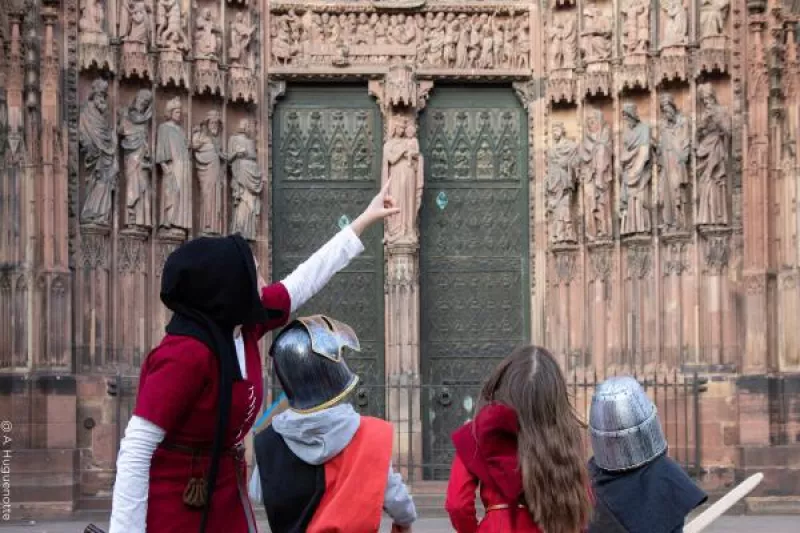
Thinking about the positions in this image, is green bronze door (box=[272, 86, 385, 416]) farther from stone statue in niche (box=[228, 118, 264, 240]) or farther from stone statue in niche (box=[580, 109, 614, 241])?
stone statue in niche (box=[580, 109, 614, 241])

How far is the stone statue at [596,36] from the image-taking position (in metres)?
19.8

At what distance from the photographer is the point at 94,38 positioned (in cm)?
1861

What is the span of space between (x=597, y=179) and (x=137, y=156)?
5592 mm

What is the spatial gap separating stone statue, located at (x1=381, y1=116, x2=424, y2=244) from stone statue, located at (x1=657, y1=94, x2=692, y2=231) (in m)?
3.03

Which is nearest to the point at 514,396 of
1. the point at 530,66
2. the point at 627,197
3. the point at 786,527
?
the point at 786,527

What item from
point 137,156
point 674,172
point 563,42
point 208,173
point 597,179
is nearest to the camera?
point 137,156

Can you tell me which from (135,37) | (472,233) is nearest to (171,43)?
(135,37)

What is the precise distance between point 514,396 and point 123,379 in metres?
13.3

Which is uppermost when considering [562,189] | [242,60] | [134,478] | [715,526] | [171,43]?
[171,43]

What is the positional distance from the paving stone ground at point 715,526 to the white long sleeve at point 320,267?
9.98 m

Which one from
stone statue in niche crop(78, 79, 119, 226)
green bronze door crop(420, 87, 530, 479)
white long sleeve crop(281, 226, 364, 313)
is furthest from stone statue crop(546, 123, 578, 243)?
white long sleeve crop(281, 226, 364, 313)

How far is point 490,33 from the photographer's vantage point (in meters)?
20.7

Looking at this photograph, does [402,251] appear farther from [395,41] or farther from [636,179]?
[636,179]

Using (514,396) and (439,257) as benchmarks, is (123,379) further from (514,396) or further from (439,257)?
(514,396)
